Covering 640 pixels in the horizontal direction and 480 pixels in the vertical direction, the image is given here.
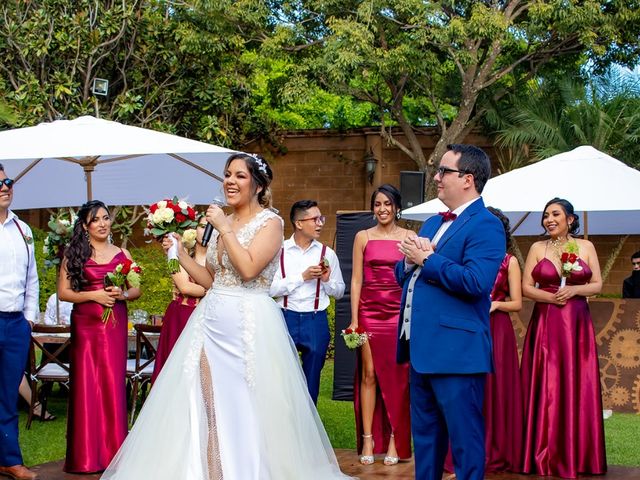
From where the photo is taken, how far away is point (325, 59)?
58.2ft

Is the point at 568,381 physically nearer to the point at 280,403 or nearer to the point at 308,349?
the point at 308,349

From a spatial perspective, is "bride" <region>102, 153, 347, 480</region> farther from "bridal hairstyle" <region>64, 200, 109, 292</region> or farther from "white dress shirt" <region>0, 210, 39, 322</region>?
"bridal hairstyle" <region>64, 200, 109, 292</region>

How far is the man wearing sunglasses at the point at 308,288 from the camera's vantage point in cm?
855

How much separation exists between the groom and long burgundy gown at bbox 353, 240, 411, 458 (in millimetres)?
2755

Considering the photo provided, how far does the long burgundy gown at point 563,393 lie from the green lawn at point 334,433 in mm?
879

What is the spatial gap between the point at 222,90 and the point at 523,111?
6.10 metres

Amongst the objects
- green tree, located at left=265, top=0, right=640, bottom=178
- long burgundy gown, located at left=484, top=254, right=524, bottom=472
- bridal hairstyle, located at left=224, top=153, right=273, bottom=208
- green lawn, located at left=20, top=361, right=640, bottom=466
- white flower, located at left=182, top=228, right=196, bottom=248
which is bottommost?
green lawn, located at left=20, top=361, right=640, bottom=466

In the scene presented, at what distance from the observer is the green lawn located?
29.1ft

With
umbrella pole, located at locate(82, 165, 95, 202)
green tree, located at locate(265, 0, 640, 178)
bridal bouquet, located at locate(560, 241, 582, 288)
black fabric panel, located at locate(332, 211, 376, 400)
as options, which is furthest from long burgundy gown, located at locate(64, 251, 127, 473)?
green tree, located at locate(265, 0, 640, 178)

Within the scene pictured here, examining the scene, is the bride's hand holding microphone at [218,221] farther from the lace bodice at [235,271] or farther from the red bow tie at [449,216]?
the red bow tie at [449,216]

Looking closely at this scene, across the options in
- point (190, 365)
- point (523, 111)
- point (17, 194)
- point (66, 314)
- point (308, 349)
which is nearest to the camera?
point (190, 365)

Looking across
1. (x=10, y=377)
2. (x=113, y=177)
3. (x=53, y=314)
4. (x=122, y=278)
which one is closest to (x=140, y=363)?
(x=53, y=314)

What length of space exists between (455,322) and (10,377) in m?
3.69

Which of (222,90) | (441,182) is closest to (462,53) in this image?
(222,90)
